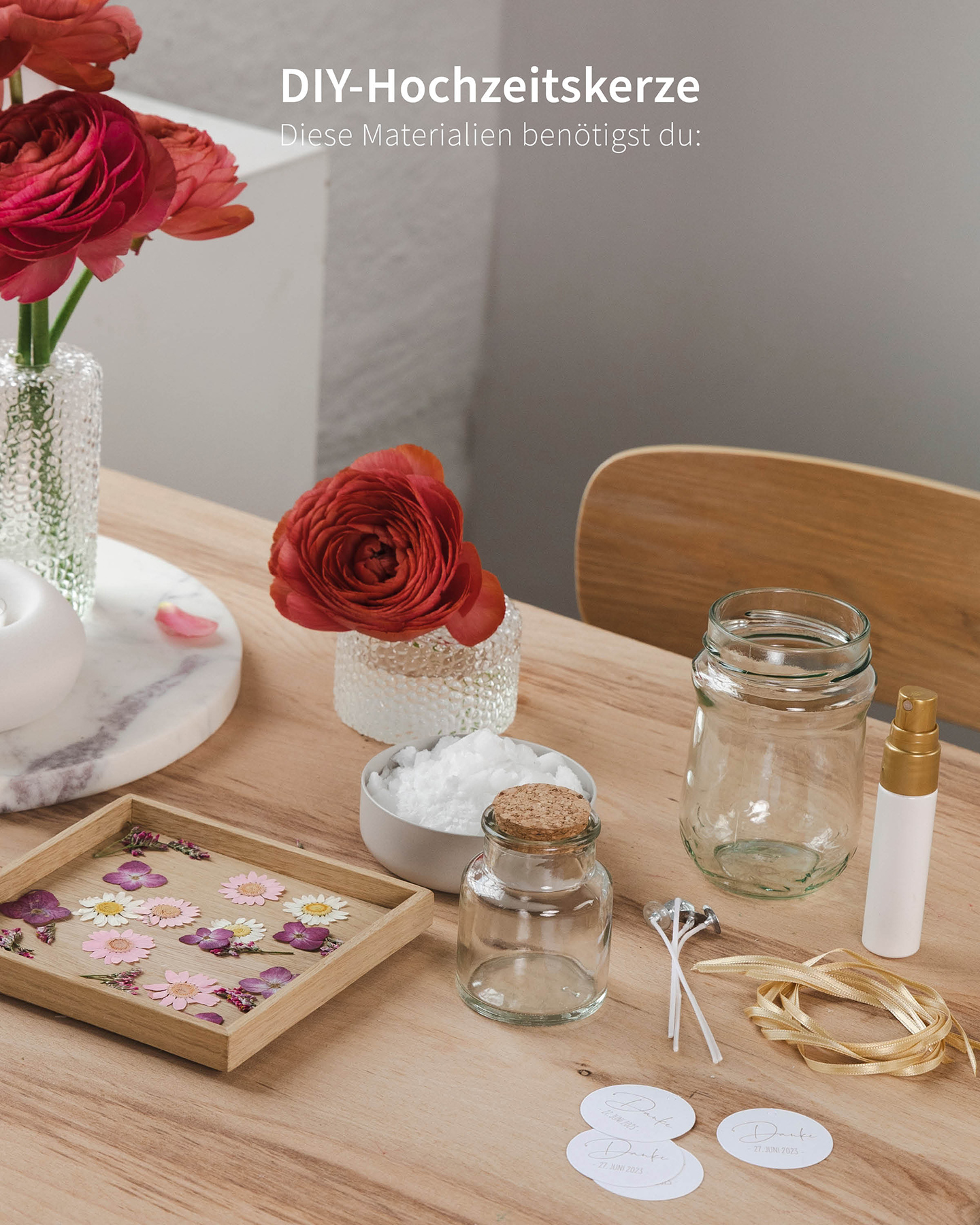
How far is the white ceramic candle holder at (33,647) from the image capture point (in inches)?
32.2

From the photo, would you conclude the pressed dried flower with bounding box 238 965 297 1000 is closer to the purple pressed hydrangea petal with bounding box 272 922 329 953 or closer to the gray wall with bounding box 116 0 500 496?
the purple pressed hydrangea petal with bounding box 272 922 329 953

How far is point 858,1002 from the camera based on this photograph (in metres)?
0.72

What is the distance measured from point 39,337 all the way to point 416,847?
418 mm

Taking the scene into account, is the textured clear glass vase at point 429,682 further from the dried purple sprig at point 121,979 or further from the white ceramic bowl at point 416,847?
the dried purple sprig at point 121,979

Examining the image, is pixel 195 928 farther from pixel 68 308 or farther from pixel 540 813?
pixel 68 308

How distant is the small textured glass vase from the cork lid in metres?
0.42

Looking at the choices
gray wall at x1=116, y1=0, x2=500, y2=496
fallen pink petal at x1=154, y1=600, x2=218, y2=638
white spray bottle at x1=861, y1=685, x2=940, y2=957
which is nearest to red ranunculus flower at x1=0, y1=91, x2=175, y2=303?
fallen pink petal at x1=154, y1=600, x2=218, y2=638

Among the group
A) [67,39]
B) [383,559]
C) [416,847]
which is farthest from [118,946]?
[67,39]

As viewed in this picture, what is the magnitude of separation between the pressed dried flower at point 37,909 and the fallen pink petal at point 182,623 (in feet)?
0.95

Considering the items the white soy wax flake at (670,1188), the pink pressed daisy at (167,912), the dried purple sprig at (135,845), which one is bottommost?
the white soy wax flake at (670,1188)

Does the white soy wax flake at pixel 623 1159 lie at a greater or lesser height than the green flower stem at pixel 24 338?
lesser

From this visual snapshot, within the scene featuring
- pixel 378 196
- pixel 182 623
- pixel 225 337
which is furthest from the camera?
pixel 378 196

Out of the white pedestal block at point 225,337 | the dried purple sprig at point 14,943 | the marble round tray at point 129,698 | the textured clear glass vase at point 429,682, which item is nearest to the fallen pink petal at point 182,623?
the marble round tray at point 129,698

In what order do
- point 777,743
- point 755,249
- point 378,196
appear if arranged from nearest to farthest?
1. point 777,743
2. point 755,249
3. point 378,196
